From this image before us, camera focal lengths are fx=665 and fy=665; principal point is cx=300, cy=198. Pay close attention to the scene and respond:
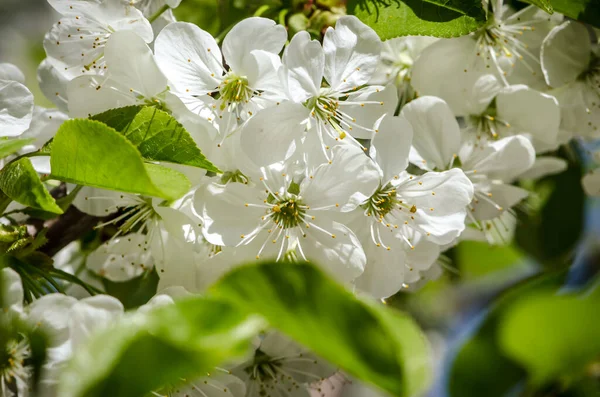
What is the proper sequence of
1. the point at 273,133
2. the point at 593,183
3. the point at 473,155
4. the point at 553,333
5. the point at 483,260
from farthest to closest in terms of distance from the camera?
the point at 483,260
the point at 593,183
the point at 473,155
the point at 273,133
the point at 553,333

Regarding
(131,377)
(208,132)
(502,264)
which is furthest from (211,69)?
(502,264)

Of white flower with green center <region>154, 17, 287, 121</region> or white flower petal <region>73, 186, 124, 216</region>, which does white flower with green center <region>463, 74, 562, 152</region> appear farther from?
white flower petal <region>73, 186, 124, 216</region>

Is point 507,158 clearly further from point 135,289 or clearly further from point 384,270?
point 135,289

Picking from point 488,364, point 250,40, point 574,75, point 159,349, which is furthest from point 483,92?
point 159,349

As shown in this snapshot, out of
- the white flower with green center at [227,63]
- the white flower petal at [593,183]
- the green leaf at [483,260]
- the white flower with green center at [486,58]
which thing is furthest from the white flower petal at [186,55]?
the green leaf at [483,260]

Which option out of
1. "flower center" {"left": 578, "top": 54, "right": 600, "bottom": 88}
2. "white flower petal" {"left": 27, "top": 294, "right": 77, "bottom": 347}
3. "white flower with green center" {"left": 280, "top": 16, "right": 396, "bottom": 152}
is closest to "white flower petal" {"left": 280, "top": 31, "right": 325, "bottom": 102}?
"white flower with green center" {"left": 280, "top": 16, "right": 396, "bottom": 152}

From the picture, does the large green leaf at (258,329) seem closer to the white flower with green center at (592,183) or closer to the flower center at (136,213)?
the flower center at (136,213)
